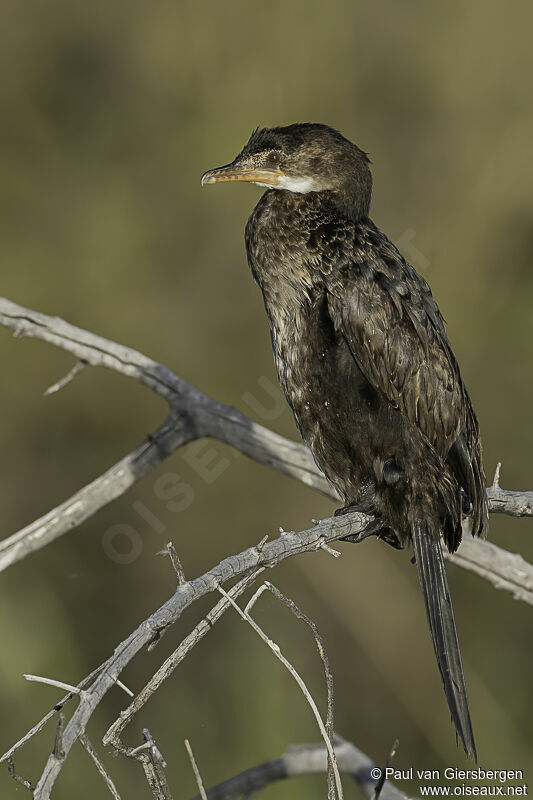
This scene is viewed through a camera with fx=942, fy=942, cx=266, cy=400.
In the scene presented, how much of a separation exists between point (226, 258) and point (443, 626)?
3107 millimetres

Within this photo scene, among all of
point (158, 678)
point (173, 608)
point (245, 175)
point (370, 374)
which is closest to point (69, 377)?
point (245, 175)

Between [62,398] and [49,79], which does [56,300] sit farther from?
[49,79]

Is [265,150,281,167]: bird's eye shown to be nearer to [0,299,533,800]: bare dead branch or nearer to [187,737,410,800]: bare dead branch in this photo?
[0,299,533,800]: bare dead branch

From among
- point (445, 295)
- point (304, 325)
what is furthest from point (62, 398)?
point (304, 325)

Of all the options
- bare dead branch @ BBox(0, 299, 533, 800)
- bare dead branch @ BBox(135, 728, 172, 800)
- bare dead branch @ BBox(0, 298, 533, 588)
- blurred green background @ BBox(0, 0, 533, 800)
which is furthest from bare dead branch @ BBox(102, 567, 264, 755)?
blurred green background @ BBox(0, 0, 533, 800)

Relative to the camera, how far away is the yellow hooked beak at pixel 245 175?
2812 mm

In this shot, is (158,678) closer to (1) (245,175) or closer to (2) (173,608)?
(2) (173,608)

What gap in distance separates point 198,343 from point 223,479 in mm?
743

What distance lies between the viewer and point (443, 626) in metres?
2.35

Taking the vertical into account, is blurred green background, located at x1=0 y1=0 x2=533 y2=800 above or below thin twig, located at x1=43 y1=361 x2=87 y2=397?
above

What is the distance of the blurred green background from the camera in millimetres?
4680

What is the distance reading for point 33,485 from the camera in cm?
489

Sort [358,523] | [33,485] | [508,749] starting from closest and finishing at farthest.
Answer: [358,523], [508,749], [33,485]

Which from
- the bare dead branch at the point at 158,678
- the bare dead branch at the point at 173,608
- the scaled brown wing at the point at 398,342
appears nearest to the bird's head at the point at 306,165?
the scaled brown wing at the point at 398,342
